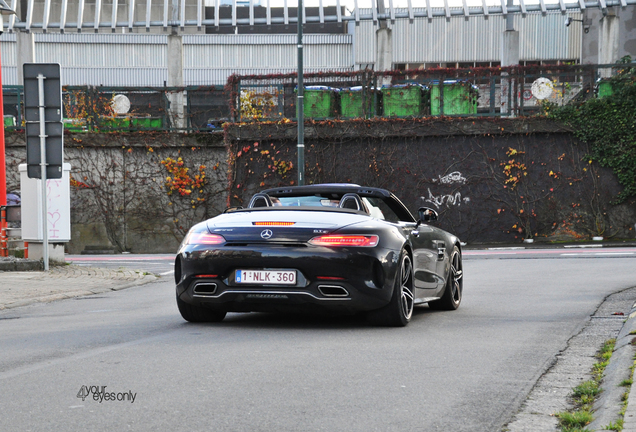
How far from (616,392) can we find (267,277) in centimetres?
331

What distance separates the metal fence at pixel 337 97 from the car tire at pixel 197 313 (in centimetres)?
2106

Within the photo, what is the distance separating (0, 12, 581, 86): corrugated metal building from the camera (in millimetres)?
49469

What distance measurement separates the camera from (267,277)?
7.71 meters

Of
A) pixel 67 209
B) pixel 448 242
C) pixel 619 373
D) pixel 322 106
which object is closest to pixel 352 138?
pixel 322 106

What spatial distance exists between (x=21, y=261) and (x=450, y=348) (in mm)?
10274

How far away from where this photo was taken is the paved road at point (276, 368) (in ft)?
15.4

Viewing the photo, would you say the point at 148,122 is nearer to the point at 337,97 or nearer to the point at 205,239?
the point at 337,97

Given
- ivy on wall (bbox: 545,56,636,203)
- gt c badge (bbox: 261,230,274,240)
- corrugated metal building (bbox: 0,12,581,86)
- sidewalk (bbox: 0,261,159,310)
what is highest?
corrugated metal building (bbox: 0,12,581,86)

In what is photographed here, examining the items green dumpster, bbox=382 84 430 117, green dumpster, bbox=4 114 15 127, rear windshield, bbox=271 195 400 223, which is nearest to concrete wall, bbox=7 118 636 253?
green dumpster, bbox=382 84 430 117

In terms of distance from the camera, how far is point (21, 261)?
609 inches

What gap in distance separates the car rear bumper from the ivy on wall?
849 inches

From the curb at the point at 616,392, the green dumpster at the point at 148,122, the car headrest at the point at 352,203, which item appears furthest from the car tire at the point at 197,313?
the green dumpster at the point at 148,122

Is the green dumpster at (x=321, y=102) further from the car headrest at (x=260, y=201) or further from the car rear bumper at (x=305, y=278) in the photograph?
the car rear bumper at (x=305, y=278)

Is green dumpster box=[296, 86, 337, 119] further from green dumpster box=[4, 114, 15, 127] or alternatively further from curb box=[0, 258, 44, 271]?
curb box=[0, 258, 44, 271]
